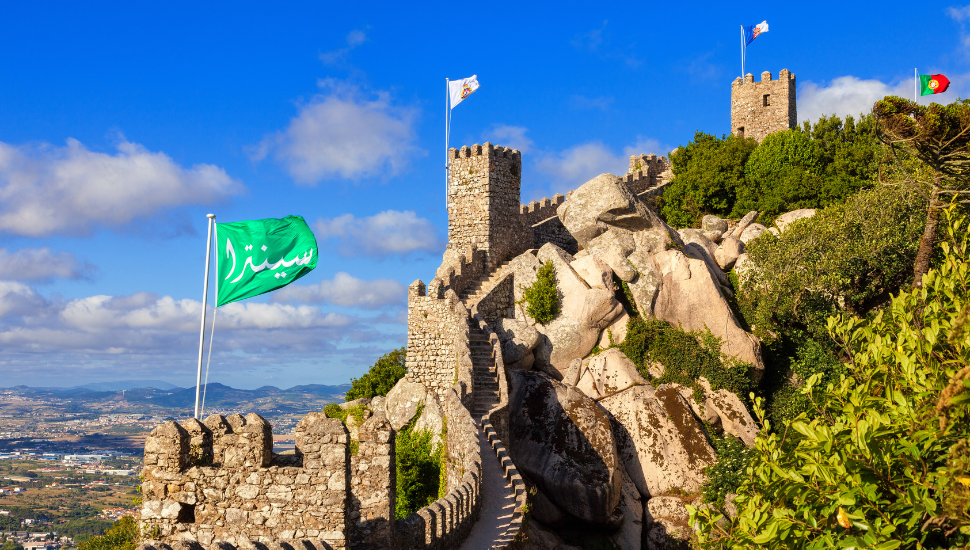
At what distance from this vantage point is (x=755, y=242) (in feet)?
105

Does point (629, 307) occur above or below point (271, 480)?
above

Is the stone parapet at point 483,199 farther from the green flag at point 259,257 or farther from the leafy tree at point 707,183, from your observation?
the green flag at point 259,257

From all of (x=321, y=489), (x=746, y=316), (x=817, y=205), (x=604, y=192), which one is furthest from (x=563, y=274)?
(x=321, y=489)

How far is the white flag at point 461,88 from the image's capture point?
3503 centimetres

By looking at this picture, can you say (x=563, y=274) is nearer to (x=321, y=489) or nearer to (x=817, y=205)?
(x=817, y=205)

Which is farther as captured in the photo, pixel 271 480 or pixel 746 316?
pixel 746 316

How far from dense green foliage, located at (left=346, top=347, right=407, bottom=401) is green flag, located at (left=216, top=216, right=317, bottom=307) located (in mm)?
22250

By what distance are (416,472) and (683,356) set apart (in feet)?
37.7

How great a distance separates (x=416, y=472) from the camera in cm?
2295

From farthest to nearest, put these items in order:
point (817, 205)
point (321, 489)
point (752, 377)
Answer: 1. point (817, 205)
2. point (752, 377)
3. point (321, 489)

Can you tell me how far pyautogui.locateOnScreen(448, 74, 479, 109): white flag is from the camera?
115ft

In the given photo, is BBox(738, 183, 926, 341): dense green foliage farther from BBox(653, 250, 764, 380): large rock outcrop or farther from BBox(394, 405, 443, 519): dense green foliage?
BBox(394, 405, 443, 519): dense green foliage

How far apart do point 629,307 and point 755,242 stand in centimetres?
665

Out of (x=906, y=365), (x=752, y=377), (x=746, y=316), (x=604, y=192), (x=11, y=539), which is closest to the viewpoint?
(x=906, y=365)
